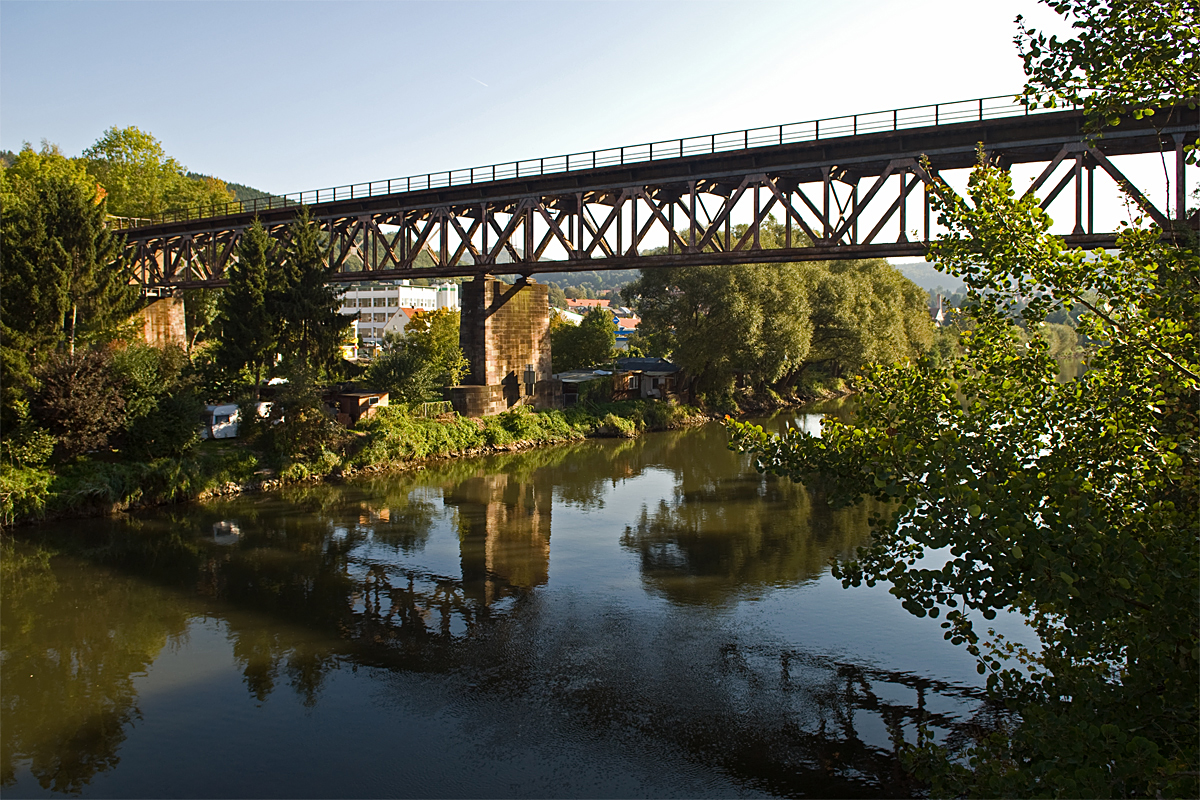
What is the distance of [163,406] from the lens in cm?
2700

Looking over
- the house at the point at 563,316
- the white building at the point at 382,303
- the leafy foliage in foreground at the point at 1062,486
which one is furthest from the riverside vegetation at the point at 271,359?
the white building at the point at 382,303

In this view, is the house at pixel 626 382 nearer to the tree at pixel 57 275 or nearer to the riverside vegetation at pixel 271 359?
the riverside vegetation at pixel 271 359

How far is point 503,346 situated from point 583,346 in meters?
15.6

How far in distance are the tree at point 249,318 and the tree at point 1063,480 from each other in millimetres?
29748

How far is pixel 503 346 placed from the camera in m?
41.1

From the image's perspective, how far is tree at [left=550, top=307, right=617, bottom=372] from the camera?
5612 cm

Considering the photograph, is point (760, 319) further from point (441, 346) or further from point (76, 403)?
point (76, 403)

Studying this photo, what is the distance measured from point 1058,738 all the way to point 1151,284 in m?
3.94

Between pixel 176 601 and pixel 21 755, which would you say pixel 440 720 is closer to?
pixel 21 755

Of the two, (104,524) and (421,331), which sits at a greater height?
(421,331)

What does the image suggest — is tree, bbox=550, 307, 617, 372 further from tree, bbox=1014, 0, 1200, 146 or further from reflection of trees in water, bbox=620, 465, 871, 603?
tree, bbox=1014, 0, 1200, 146

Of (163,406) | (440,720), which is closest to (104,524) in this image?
(163,406)

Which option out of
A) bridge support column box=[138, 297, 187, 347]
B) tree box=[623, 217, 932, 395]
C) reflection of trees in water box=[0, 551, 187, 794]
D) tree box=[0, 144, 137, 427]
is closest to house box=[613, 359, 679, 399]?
tree box=[623, 217, 932, 395]

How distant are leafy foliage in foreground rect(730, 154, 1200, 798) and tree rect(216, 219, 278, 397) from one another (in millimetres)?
29682
